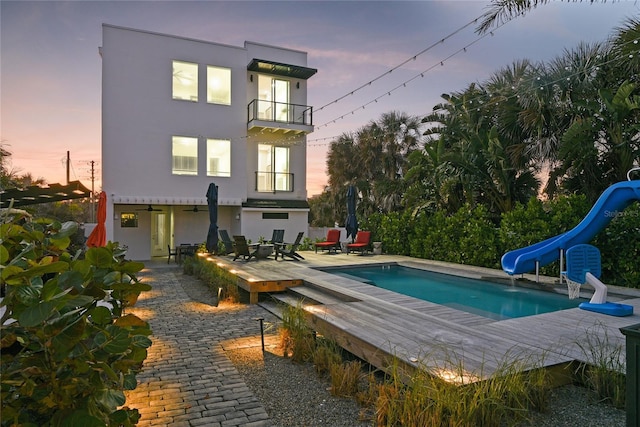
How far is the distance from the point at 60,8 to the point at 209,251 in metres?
12.8

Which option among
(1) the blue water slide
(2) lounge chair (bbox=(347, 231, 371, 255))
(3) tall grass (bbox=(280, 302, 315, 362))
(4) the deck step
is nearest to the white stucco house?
(2) lounge chair (bbox=(347, 231, 371, 255))

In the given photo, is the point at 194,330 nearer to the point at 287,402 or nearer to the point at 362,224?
the point at 287,402

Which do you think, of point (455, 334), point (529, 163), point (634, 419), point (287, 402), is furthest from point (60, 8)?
point (529, 163)

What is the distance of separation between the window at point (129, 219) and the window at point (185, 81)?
5571 millimetres

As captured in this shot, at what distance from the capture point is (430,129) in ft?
63.8

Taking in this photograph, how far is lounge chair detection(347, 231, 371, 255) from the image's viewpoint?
50.8 feet

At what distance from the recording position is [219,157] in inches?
729

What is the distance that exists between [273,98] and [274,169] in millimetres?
3445

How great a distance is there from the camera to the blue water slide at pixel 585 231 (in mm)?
7822

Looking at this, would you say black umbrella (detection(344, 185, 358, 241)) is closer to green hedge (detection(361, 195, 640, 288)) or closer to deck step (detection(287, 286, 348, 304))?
green hedge (detection(361, 195, 640, 288))

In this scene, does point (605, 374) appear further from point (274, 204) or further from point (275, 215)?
point (275, 215)

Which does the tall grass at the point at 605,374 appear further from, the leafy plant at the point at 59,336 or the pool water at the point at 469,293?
the leafy plant at the point at 59,336

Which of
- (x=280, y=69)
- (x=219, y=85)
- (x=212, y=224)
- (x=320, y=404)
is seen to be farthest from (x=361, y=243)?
(x=320, y=404)

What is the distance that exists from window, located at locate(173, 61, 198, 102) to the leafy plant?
17531 millimetres
